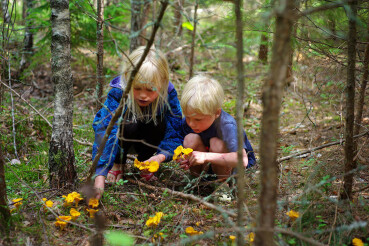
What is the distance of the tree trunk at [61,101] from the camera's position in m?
2.48

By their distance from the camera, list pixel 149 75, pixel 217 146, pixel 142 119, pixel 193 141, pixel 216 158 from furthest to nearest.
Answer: pixel 142 119 < pixel 193 141 < pixel 217 146 < pixel 216 158 < pixel 149 75

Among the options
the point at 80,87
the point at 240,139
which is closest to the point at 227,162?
the point at 240,139

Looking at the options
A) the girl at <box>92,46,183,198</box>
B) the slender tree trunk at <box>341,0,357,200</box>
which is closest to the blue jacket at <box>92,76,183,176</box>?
the girl at <box>92,46,183,198</box>

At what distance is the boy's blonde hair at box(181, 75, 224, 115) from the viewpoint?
278cm

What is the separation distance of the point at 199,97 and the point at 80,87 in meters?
4.75

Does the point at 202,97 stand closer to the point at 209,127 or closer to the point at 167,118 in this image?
the point at 209,127

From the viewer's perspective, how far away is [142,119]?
3.28 metres

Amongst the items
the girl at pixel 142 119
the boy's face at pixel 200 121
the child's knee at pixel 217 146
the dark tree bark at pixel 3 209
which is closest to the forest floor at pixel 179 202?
the dark tree bark at pixel 3 209

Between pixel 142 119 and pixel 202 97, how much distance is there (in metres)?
0.81

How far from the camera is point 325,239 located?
199cm

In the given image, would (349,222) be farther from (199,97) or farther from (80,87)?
(80,87)

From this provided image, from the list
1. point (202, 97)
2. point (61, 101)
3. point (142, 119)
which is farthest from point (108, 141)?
point (202, 97)

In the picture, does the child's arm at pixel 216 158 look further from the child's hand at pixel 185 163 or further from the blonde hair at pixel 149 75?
the blonde hair at pixel 149 75

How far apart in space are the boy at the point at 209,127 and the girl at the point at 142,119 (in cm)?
22
